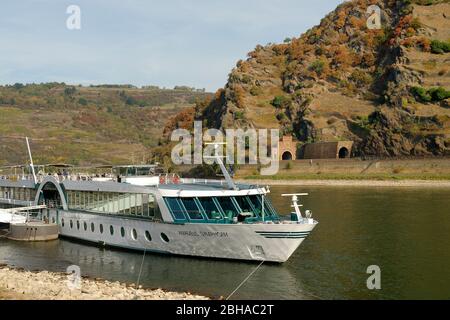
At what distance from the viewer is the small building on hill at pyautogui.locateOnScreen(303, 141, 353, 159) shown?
4626 inches

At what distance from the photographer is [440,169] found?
92250 mm

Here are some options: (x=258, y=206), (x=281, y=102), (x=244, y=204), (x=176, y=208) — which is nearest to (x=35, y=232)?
(x=176, y=208)

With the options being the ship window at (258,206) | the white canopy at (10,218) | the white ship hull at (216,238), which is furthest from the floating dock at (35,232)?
the ship window at (258,206)

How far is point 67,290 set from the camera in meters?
22.6

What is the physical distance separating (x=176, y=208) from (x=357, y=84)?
410 ft

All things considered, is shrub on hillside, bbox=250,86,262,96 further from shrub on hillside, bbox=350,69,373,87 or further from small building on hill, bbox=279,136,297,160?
small building on hill, bbox=279,136,297,160

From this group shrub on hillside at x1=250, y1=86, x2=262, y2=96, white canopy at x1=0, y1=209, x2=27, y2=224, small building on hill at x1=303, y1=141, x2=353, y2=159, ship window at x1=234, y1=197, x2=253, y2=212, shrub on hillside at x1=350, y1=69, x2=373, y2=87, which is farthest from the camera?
shrub on hillside at x1=250, y1=86, x2=262, y2=96

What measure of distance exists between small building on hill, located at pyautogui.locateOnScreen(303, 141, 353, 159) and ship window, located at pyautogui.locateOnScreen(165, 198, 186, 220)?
90.3 meters

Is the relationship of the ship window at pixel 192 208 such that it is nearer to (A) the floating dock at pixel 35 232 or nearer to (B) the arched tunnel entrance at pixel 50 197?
(B) the arched tunnel entrance at pixel 50 197

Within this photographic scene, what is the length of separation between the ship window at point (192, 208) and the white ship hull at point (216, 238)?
68 cm

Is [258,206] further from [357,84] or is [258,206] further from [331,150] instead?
[357,84]

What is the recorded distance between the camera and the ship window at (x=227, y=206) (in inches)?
1147

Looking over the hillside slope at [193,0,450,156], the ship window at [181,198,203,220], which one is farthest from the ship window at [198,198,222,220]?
the hillside slope at [193,0,450,156]
